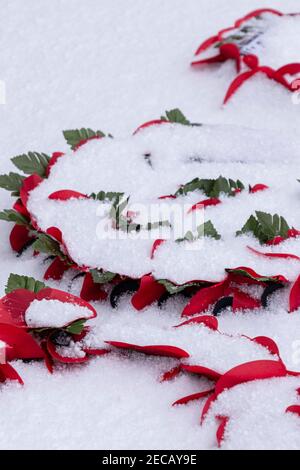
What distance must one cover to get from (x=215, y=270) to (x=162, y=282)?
0.06 meters

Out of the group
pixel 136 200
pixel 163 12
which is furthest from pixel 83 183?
pixel 163 12

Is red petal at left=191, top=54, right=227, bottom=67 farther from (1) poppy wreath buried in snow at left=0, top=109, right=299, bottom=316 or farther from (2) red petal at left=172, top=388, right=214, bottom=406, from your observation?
(2) red petal at left=172, top=388, right=214, bottom=406

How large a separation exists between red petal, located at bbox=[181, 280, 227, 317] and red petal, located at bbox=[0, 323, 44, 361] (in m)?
0.16

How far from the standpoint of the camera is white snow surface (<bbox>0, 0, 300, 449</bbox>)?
2.42 ft

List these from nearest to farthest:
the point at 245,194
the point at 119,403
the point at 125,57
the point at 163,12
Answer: the point at 119,403
the point at 245,194
the point at 125,57
the point at 163,12

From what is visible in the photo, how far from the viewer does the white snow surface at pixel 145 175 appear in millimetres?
736

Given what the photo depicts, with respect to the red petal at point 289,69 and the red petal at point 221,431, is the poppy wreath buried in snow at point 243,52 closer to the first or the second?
the red petal at point 289,69

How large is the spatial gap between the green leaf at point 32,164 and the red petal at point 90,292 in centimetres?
20

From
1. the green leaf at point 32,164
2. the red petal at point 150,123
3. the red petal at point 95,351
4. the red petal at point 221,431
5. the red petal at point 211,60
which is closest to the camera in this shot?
the red petal at point 221,431

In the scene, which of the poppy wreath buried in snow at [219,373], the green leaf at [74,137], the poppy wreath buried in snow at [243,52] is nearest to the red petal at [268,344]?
the poppy wreath buried in snow at [219,373]

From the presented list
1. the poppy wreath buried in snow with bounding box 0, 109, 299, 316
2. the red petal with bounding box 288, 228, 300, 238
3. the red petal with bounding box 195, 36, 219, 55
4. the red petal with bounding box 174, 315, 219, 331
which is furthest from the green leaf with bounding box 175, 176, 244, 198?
the red petal with bounding box 195, 36, 219, 55

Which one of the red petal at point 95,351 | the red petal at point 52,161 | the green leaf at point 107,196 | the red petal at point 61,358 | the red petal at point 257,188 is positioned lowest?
the red petal at point 95,351

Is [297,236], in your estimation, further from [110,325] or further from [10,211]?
[10,211]

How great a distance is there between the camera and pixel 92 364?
2.65ft
